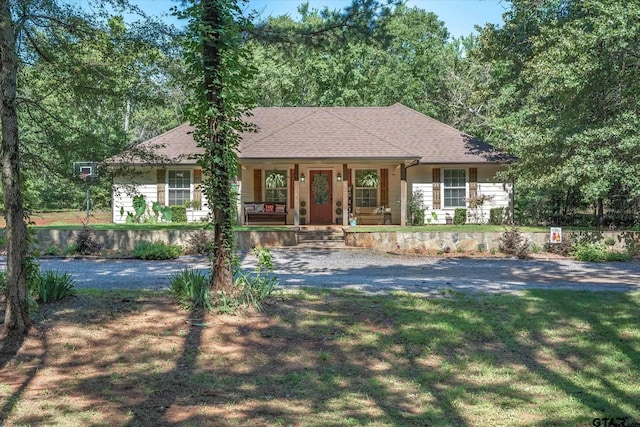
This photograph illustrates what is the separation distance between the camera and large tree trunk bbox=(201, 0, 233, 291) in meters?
6.23

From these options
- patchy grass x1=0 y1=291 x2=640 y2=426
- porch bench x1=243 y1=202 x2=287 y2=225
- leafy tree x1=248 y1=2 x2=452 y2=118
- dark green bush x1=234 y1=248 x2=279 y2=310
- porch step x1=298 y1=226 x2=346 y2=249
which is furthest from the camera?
leafy tree x1=248 y1=2 x2=452 y2=118

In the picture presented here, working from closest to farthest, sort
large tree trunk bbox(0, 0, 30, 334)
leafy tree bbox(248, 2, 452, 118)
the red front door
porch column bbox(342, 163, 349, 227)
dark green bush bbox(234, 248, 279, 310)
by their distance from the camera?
1. large tree trunk bbox(0, 0, 30, 334)
2. dark green bush bbox(234, 248, 279, 310)
3. porch column bbox(342, 163, 349, 227)
4. the red front door
5. leafy tree bbox(248, 2, 452, 118)

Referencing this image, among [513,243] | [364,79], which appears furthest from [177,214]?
[364,79]

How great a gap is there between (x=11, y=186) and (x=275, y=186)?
15.7m

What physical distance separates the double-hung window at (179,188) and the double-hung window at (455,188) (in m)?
10.4

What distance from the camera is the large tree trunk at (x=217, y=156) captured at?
6227 millimetres

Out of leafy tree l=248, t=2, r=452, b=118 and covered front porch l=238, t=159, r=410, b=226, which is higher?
leafy tree l=248, t=2, r=452, b=118

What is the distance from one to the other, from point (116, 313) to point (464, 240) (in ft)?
35.3

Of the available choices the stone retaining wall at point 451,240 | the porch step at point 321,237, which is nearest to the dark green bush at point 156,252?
the porch step at point 321,237

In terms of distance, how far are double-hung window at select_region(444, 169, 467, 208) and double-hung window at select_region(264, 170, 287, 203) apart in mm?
6531

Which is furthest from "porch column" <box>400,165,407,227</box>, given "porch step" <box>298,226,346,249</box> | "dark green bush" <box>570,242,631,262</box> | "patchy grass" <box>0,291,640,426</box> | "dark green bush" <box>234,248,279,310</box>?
"dark green bush" <box>234,248,279,310</box>

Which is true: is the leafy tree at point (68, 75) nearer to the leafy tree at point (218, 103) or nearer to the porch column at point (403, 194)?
the leafy tree at point (218, 103)

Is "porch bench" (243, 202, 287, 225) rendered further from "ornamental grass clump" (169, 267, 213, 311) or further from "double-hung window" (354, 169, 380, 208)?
"ornamental grass clump" (169, 267, 213, 311)

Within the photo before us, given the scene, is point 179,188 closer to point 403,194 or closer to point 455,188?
point 403,194
